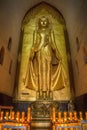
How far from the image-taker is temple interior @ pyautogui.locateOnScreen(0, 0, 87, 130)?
7.91 m

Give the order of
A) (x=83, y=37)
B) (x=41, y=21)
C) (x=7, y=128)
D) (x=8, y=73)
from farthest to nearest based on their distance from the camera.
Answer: (x=41, y=21) < (x=8, y=73) < (x=83, y=37) < (x=7, y=128)

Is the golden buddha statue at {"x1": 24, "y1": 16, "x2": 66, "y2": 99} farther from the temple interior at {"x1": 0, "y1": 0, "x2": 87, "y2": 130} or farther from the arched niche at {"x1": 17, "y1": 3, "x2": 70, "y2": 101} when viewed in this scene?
the arched niche at {"x1": 17, "y1": 3, "x2": 70, "y2": 101}

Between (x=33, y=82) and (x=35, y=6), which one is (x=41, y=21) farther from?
(x=33, y=82)

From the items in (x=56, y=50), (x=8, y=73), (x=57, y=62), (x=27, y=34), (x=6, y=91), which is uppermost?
(x=27, y=34)

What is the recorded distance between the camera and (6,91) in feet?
26.9

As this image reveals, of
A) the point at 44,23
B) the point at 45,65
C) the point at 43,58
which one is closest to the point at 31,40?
the point at 44,23

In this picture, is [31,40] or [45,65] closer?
[45,65]

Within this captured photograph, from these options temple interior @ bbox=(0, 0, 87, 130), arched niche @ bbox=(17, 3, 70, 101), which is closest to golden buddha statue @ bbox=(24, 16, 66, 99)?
temple interior @ bbox=(0, 0, 87, 130)

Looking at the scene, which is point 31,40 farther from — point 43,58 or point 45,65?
point 45,65

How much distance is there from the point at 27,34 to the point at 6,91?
337 centimetres

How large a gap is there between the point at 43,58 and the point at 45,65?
0.36 meters

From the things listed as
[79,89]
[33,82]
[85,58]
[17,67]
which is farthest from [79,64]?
[17,67]

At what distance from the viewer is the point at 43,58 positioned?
30.1ft

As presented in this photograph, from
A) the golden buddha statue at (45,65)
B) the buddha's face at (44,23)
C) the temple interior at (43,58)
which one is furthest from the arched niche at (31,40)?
the buddha's face at (44,23)
